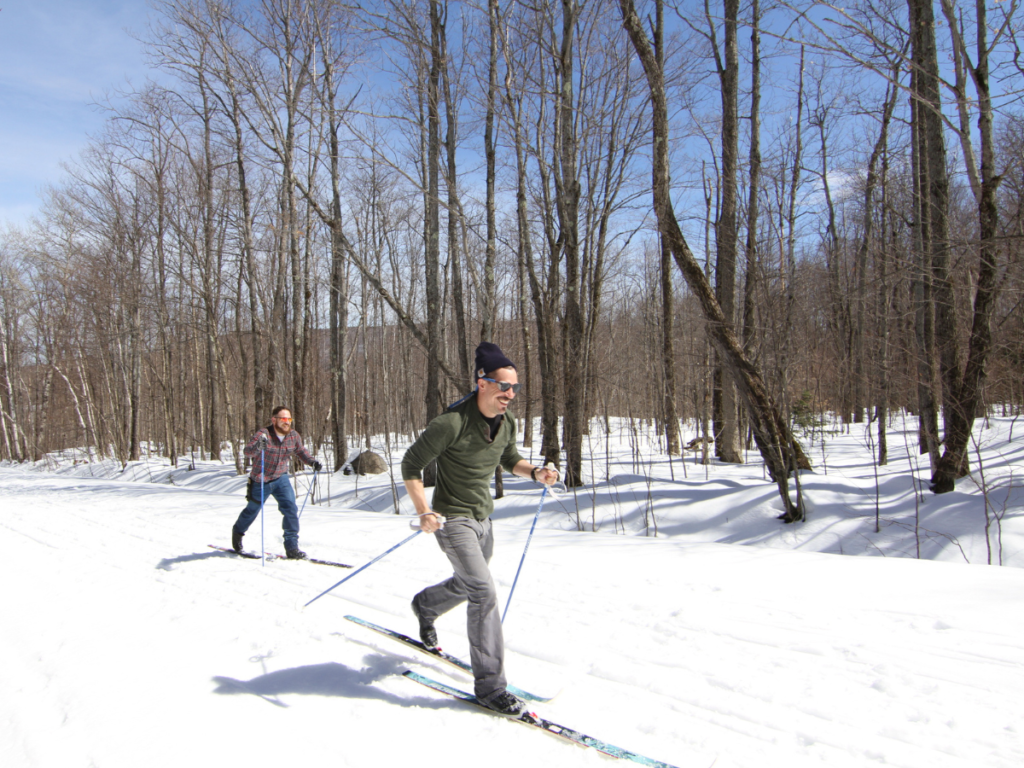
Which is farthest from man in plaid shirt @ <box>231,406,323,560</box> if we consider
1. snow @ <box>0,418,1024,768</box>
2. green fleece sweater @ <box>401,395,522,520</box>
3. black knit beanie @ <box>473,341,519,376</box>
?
black knit beanie @ <box>473,341,519,376</box>

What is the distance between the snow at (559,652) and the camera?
9.08 ft

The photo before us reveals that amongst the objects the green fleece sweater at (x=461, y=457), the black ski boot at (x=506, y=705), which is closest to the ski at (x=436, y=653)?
the black ski boot at (x=506, y=705)

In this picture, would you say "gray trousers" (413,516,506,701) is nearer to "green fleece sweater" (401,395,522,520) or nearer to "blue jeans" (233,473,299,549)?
"green fleece sweater" (401,395,522,520)

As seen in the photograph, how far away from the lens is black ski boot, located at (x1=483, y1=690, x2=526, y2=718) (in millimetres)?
2979

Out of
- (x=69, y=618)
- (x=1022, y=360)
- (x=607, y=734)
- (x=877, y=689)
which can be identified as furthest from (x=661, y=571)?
(x=1022, y=360)

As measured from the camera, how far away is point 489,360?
325 centimetres

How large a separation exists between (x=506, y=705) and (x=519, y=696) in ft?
0.91

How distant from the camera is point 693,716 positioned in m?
2.99

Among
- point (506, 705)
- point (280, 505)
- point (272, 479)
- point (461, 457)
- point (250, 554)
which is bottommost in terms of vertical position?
point (250, 554)

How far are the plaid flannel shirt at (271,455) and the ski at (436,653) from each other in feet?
9.74

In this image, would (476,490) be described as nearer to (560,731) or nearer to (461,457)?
(461,457)

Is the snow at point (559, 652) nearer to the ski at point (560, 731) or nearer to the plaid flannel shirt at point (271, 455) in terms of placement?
the ski at point (560, 731)

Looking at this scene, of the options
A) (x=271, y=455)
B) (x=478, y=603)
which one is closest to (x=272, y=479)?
(x=271, y=455)

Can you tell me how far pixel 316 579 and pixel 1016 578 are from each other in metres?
6.08
